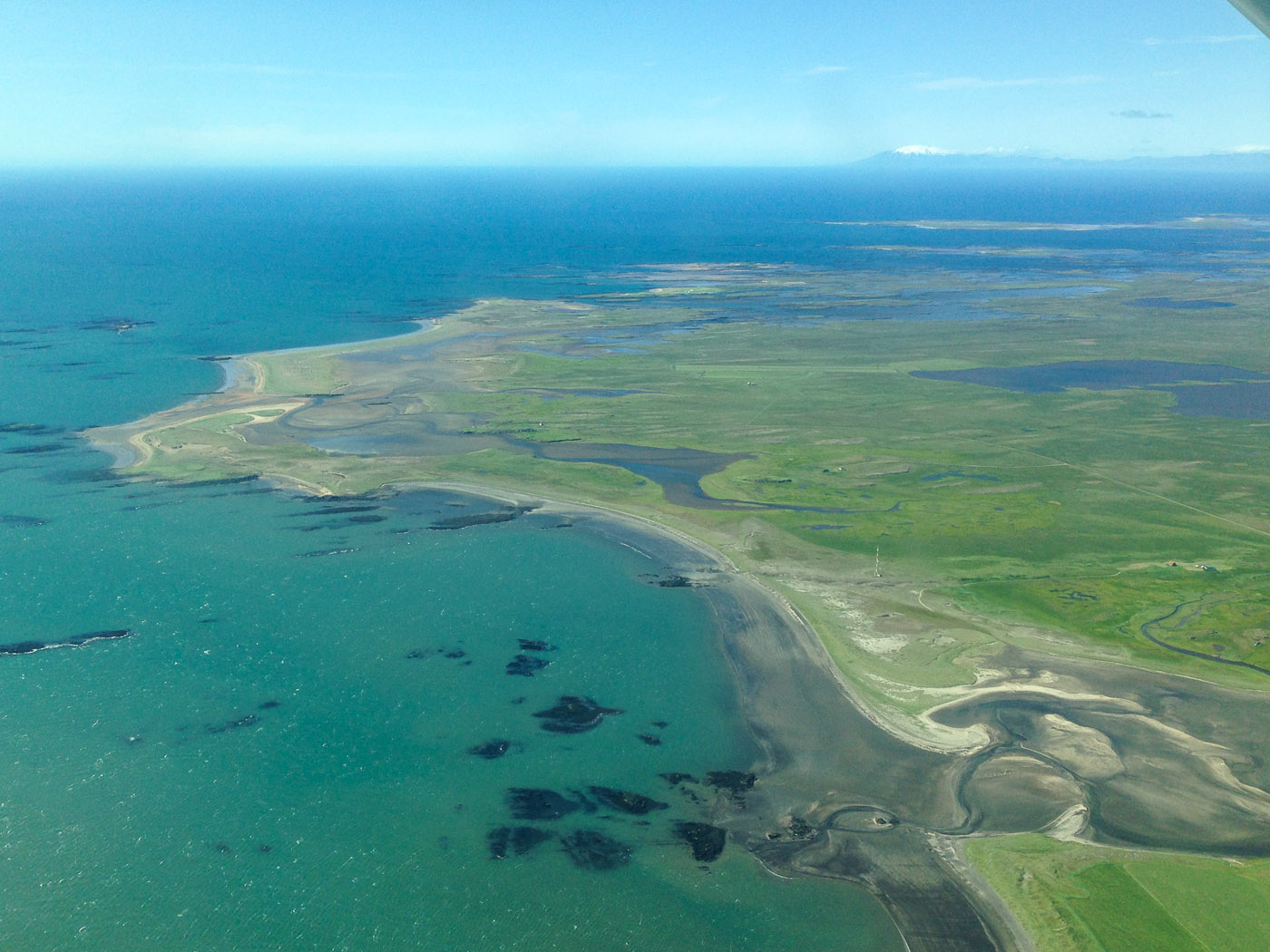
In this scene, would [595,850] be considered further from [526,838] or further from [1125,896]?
[1125,896]

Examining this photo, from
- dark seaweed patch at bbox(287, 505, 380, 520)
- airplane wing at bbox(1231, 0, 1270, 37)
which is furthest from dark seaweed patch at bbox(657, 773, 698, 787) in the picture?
dark seaweed patch at bbox(287, 505, 380, 520)

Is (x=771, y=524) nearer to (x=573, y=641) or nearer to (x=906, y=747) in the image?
(x=573, y=641)

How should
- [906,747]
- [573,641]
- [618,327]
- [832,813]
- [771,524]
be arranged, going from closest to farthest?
[832,813]
[906,747]
[573,641]
[771,524]
[618,327]

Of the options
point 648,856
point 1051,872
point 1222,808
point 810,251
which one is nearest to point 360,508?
point 648,856

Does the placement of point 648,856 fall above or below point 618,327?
below

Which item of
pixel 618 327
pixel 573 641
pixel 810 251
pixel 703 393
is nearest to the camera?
pixel 573 641

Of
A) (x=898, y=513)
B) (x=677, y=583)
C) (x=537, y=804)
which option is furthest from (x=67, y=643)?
(x=898, y=513)

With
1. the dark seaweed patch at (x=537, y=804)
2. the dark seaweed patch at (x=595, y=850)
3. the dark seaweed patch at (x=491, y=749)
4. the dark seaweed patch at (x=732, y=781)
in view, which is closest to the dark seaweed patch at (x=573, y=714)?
the dark seaweed patch at (x=491, y=749)
